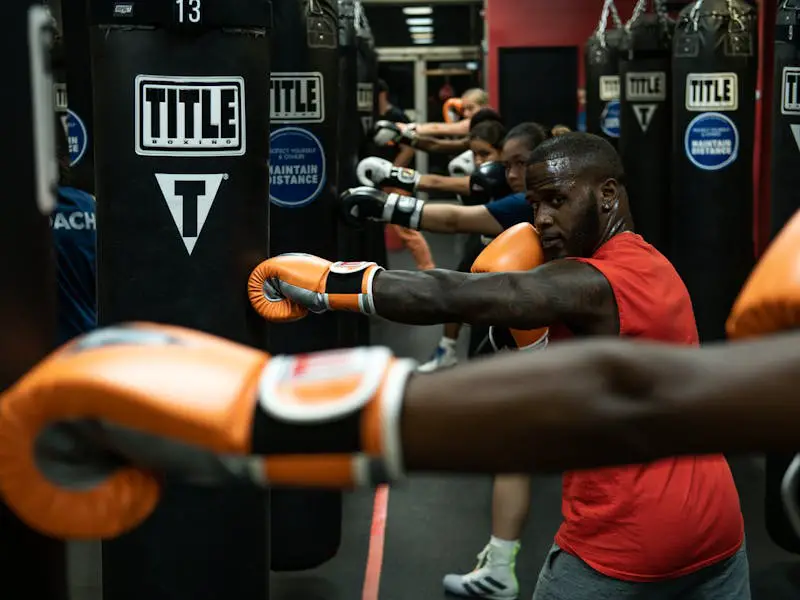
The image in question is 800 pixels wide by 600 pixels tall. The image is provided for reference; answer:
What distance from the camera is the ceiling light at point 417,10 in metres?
18.1

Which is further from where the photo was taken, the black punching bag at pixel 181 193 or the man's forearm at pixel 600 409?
the black punching bag at pixel 181 193

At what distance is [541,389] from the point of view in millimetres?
1209

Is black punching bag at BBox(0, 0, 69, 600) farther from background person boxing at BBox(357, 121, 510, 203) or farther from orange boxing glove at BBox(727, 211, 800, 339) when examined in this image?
background person boxing at BBox(357, 121, 510, 203)

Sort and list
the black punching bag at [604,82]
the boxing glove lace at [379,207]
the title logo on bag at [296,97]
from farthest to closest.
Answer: the black punching bag at [604,82]
the boxing glove lace at [379,207]
the title logo on bag at [296,97]

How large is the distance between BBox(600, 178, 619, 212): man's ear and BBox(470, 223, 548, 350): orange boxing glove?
21 cm

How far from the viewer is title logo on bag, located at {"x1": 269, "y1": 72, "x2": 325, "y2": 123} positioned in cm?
407

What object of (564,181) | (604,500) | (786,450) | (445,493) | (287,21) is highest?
(287,21)

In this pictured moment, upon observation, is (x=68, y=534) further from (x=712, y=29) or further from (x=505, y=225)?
(x=712, y=29)

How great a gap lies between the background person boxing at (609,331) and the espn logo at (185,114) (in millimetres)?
626

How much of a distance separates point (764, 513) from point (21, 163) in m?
4.26

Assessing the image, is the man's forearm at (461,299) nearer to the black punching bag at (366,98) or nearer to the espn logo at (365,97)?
the black punching bag at (366,98)

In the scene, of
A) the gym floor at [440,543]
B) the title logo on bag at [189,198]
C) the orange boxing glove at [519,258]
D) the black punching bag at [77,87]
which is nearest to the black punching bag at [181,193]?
the title logo on bag at [189,198]

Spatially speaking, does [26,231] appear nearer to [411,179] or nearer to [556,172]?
[556,172]

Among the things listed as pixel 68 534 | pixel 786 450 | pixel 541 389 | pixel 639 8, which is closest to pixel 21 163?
pixel 68 534
